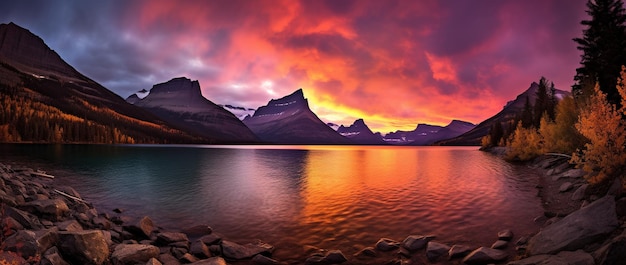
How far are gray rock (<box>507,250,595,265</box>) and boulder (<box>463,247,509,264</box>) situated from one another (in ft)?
6.62

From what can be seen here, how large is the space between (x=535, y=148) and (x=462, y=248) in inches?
2733

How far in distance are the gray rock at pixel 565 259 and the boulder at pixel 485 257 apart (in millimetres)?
2017

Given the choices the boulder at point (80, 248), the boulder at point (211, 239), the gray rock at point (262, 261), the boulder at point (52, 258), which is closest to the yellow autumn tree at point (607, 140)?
the gray rock at point (262, 261)

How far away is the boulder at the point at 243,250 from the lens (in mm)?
14906

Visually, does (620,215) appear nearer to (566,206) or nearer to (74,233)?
(566,206)

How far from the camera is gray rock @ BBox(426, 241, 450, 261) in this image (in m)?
14.5

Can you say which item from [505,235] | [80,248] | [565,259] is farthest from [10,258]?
[505,235]

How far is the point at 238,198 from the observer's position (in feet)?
107

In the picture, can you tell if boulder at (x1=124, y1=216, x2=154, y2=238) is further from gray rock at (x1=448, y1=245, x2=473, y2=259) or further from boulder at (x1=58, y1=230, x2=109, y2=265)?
gray rock at (x1=448, y1=245, x2=473, y2=259)

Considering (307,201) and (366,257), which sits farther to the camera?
(307,201)

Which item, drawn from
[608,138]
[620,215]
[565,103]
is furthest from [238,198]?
[565,103]

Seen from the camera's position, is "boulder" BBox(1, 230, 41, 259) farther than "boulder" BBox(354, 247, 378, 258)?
No

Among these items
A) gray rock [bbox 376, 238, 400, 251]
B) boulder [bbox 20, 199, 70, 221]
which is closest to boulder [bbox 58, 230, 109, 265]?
boulder [bbox 20, 199, 70, 221]

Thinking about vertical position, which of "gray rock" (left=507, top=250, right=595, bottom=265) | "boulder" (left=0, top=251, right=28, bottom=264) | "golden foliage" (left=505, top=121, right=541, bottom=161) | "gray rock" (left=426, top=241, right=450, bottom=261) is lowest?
"gray rock" (left=426, top=241, right=450, bottom=261)
